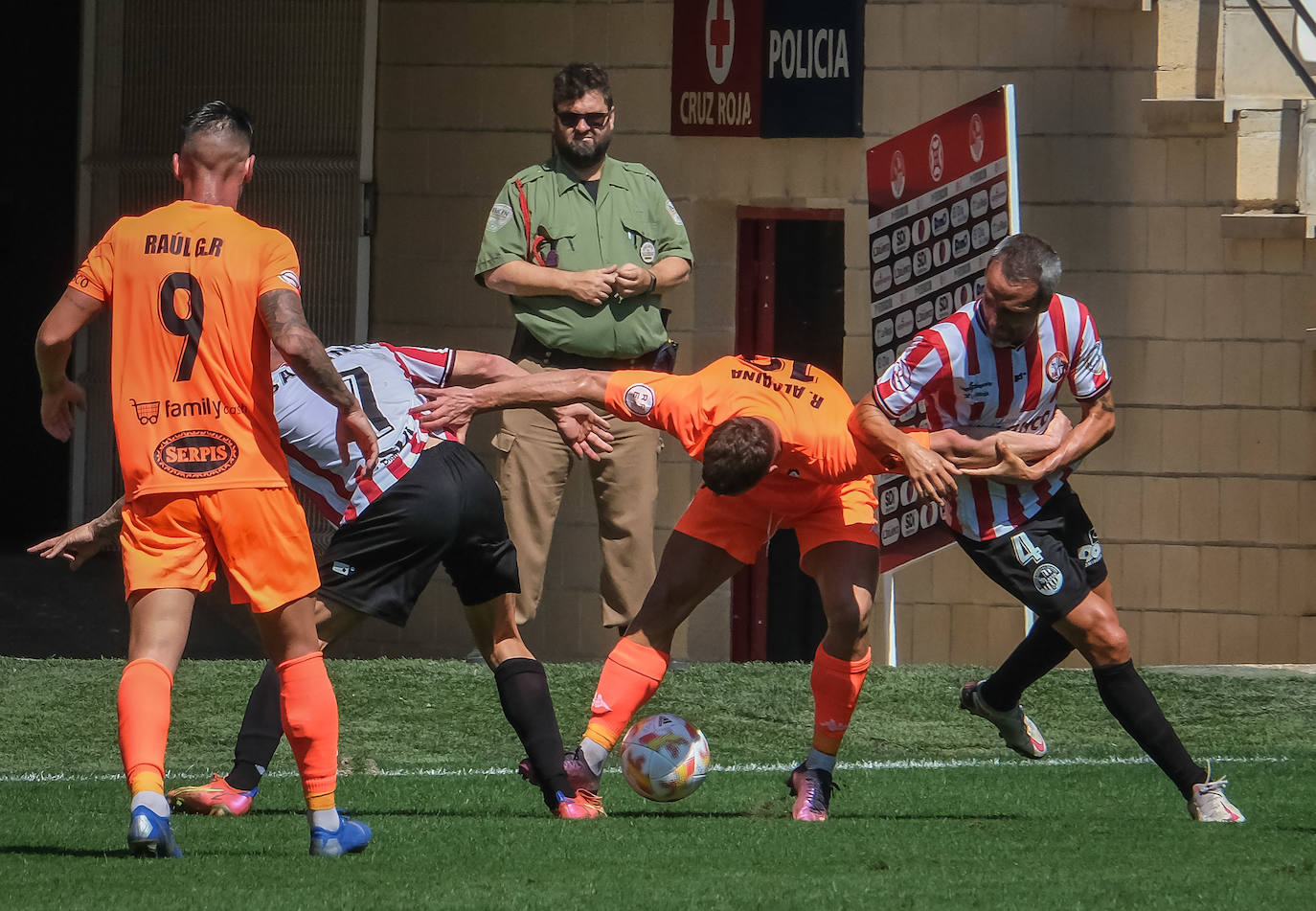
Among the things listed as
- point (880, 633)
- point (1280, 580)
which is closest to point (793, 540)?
point (880, 633)

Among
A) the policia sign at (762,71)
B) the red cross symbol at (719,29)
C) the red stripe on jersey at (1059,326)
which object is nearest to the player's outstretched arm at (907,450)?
the red stripe on jersey at (1059,326)

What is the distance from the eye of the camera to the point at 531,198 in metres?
8.45

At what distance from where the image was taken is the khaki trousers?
8578 mm

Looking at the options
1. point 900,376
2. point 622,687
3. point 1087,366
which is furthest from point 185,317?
point 1087,366

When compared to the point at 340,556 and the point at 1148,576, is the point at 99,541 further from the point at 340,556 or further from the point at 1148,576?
the point at 1148,576

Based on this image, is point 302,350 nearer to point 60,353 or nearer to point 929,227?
point 60,353

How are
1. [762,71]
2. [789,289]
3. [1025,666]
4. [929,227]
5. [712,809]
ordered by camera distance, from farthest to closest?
[789,289], [762,71], [929,227], [1025,666], [712,809]

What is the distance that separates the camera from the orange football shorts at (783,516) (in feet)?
20.8

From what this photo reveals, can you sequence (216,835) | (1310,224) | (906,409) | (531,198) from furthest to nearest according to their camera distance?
(1310,224) < (531,198) < (906,409) < (216,835)

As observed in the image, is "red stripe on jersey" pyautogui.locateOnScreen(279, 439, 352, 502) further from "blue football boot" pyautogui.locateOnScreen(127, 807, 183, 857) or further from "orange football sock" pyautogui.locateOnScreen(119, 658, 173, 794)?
"blue football boot" pyautogui.locateOnScreen(127, 807, 183, 857)

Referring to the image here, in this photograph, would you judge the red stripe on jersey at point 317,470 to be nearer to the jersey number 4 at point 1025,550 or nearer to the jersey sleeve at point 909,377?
the jersey sleeve at point 909,377

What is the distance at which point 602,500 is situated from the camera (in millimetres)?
8617

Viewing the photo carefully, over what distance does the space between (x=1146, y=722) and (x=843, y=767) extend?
1563mm

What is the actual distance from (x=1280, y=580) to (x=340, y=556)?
6.33 m
